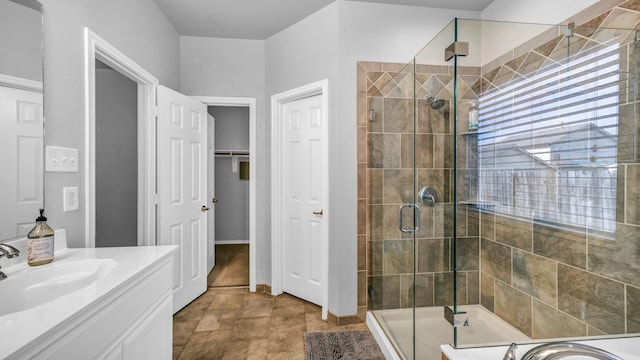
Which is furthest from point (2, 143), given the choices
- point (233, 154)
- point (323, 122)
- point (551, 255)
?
point (233, 154)

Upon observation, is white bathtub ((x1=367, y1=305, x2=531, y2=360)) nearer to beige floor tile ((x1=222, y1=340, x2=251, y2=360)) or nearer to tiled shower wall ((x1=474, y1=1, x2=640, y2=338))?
tiled shower wall ((x1=474, y1=1, x2=640, y2=338))

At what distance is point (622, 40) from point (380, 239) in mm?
1820

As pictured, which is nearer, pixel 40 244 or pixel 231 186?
pixel 40 244

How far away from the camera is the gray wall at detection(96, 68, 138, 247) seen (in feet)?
9.87

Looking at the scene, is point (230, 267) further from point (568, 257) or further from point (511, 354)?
point (568, 257)

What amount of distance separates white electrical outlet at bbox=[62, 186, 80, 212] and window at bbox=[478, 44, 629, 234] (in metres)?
2.40

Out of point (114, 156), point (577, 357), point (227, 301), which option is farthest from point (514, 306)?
point (114, 156)

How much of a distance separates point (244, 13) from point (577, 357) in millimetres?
3230

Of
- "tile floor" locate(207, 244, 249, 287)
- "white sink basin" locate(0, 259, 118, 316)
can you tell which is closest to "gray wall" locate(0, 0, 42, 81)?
"white sink basin" locate(0, 259, 118, 316)

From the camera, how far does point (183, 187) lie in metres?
2.64

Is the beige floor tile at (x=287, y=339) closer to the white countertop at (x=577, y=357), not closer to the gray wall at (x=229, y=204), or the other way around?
the white countertop at (x=577, y=357)

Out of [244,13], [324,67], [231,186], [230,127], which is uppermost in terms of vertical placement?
[244,13]

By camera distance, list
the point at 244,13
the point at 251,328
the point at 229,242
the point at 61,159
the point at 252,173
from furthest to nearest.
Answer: the point at 229,242
the point at 252,173
the point at 244,13
the point at 251,328
the point at 61,159

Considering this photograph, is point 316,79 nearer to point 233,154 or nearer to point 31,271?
point 31,271
